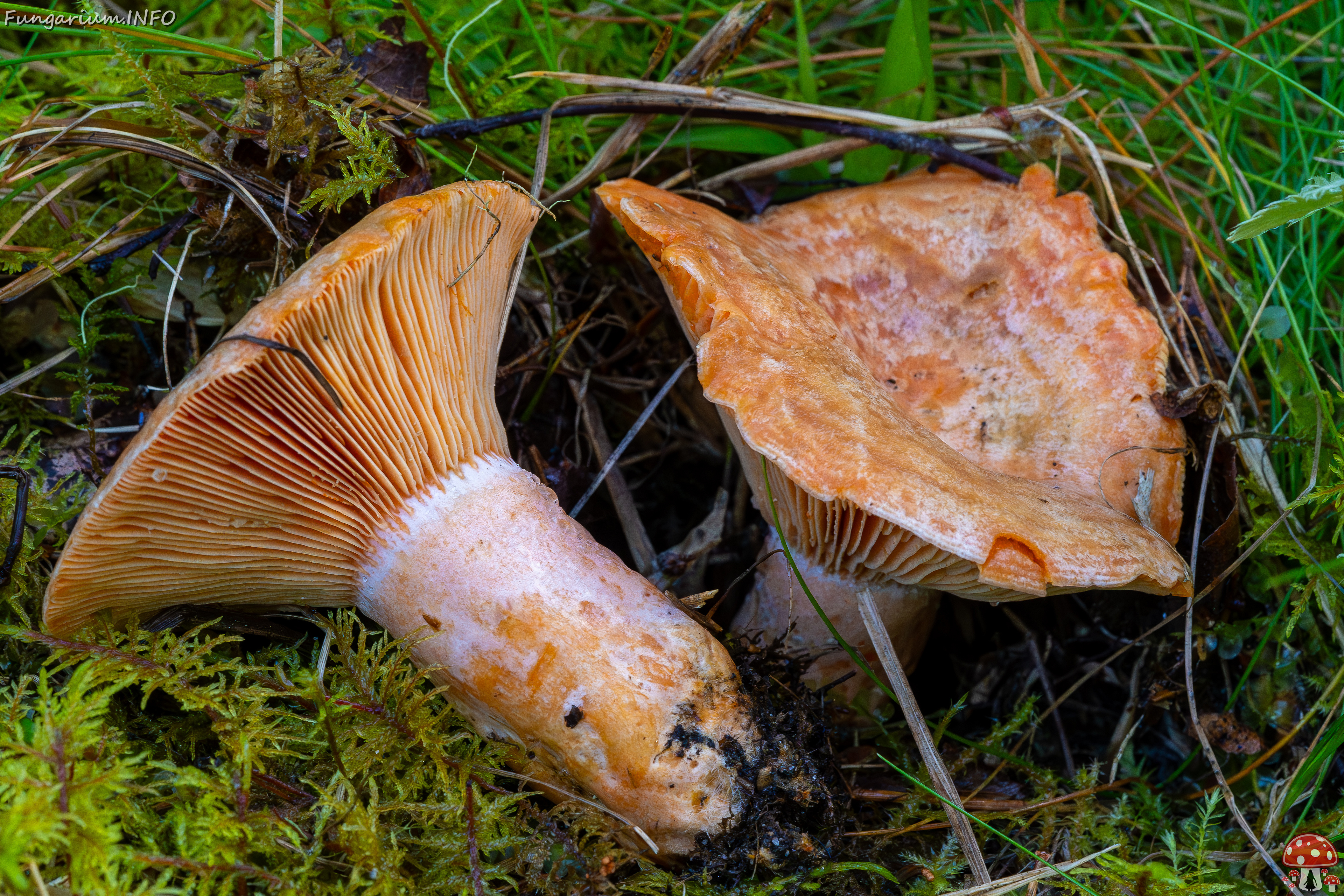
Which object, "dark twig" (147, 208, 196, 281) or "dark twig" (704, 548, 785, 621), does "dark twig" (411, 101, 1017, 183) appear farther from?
"dark twig" (704, 548, 785, 621)

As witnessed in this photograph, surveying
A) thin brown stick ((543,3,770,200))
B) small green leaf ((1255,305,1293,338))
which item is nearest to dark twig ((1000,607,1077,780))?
small green leaf ((1255,305,1293,338))

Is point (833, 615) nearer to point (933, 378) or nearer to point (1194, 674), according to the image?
point (933, 378)

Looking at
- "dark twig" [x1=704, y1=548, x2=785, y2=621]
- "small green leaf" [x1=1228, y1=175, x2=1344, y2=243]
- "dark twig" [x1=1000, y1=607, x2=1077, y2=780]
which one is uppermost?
"small green leaf" [x1=1228, y1=175, x2=1344, y2=243]

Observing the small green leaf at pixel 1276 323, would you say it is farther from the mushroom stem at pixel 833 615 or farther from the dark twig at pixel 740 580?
the dark twig at pixel 740 580

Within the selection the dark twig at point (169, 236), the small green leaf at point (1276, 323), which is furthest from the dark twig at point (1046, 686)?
the dark twig at point (169, 236)

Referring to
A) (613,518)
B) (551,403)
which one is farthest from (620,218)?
(613,518)
